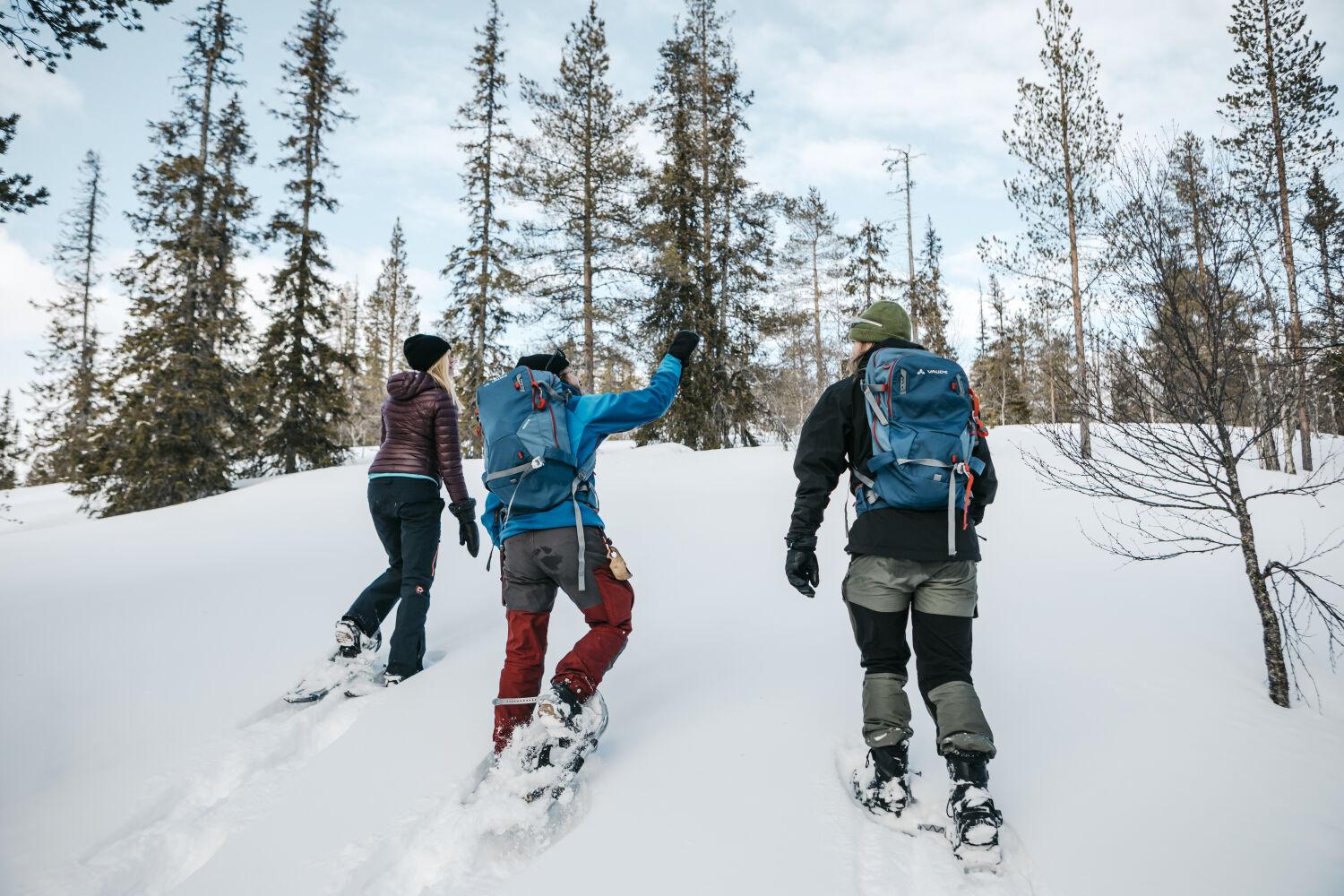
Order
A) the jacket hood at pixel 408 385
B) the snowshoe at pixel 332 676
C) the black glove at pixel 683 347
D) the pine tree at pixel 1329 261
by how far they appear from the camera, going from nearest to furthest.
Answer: the black glove at pixel 683 347
the snowshoe at pixel 332 676
the jacket hood at pixel 408 385
the pine tree at pixel 1329 261

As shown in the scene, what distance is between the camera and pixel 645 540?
24.6 ft

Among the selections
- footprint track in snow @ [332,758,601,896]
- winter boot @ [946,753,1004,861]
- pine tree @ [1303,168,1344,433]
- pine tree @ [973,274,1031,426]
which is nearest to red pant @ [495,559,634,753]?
footprint track in snow @ [332,758,601,896]

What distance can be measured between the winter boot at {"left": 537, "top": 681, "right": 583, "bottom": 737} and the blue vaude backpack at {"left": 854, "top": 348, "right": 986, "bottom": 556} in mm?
1472

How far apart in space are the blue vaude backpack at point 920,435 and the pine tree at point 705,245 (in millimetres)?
13980

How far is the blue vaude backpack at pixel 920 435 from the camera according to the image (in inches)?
94.0

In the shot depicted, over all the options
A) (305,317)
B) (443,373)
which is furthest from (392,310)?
(443,373)

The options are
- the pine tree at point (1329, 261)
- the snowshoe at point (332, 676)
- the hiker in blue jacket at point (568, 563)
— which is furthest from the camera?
the pine tree at point (1329, 261)

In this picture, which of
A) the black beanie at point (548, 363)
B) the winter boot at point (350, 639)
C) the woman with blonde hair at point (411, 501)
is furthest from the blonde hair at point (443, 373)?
the winter boot at point (350, 639)

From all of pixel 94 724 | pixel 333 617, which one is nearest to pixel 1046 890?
pixel 94 724

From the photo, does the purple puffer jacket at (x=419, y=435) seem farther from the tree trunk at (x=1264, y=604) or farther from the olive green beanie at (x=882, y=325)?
the tree trunk at (x=1264, y=604)

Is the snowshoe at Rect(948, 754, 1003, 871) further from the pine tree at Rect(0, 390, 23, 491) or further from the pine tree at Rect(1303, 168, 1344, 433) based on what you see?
the pine tree at Rect(0, 390, 23, 491)

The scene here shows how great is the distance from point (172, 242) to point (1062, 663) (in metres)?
19.5

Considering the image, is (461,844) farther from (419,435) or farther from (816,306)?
(816,306)

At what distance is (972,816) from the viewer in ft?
6.87
